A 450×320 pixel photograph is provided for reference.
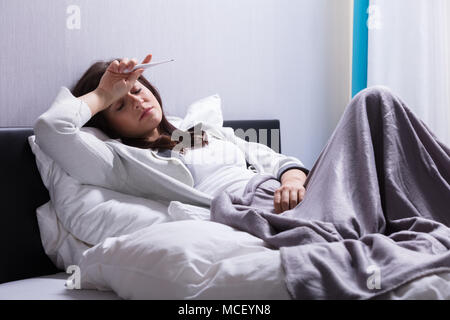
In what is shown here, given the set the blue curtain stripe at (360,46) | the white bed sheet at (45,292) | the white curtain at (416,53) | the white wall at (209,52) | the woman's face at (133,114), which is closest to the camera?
the white bed sheet at (45,292)

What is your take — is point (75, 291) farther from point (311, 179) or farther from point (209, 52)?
point (209, 52)

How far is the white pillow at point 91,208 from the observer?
1.19 metres

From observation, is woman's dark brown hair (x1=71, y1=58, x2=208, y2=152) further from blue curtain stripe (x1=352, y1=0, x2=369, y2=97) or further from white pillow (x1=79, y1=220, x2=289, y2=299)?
blue curtain stripe (x1=352, y1=0, x2=369, y2=97)

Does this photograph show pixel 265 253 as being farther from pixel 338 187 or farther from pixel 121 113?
pixel 121 113

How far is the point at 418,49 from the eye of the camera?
2.44 m

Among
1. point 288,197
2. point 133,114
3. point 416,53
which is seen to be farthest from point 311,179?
point 416,53

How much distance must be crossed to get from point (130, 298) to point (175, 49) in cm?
117

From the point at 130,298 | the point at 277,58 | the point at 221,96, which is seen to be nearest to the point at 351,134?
the point at 130,298

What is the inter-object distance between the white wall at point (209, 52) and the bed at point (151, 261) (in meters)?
0.22

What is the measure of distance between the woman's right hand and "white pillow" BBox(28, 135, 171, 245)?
0.24 m

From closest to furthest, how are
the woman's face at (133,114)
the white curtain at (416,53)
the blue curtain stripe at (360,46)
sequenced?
the woman's face at (133,114)
the white curtain at (416,53)
the blue curtain stripe at (360,46)

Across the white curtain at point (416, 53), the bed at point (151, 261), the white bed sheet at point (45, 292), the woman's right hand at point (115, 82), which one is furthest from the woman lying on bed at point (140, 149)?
the white curtain at point (416, 53)

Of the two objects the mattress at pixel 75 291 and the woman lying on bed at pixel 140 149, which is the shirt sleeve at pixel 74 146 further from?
the mattress at pixel 75 291

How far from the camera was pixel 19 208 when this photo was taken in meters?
1.21
